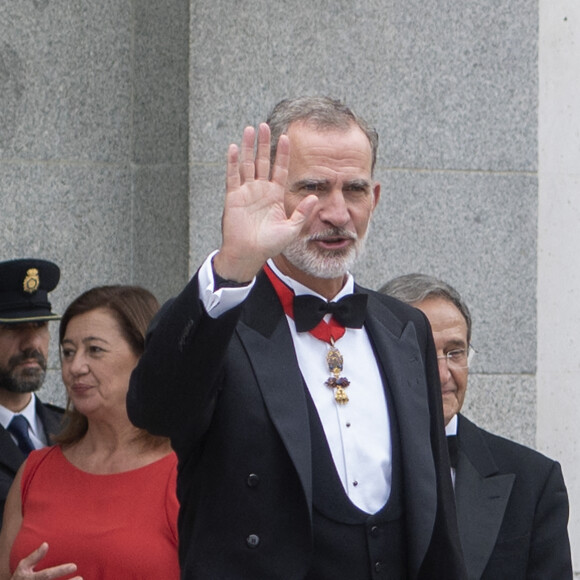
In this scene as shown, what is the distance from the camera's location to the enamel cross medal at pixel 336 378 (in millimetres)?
2982

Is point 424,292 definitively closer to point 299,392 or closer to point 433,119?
point 299,392

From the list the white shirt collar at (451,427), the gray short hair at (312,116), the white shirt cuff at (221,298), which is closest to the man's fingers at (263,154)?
the white shirt cuff at (221,298)

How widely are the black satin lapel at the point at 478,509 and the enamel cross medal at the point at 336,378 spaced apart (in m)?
0.89

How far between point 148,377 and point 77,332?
66.5 inches

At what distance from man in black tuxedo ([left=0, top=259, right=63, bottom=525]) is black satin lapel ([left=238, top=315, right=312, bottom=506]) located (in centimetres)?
186

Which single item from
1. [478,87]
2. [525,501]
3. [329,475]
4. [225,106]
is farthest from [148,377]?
[478,87]

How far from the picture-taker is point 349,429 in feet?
9.70

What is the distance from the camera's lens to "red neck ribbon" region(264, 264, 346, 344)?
307cm

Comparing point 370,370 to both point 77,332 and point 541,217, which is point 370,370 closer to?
point 77,332

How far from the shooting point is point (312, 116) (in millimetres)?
3154

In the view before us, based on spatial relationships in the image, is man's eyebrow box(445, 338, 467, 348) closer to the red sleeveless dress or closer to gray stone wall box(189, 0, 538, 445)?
the red sleeveless dress

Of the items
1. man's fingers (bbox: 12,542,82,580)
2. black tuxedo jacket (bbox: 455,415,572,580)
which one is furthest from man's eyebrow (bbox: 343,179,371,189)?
man's fingers (bbox: 12,542,82,580)

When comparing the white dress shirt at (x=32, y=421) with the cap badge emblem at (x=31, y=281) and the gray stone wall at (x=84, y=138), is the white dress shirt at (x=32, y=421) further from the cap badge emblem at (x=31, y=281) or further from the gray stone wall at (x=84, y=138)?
the gray stone wall at (x=84, y=138)

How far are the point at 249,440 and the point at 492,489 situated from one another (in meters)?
1.25
